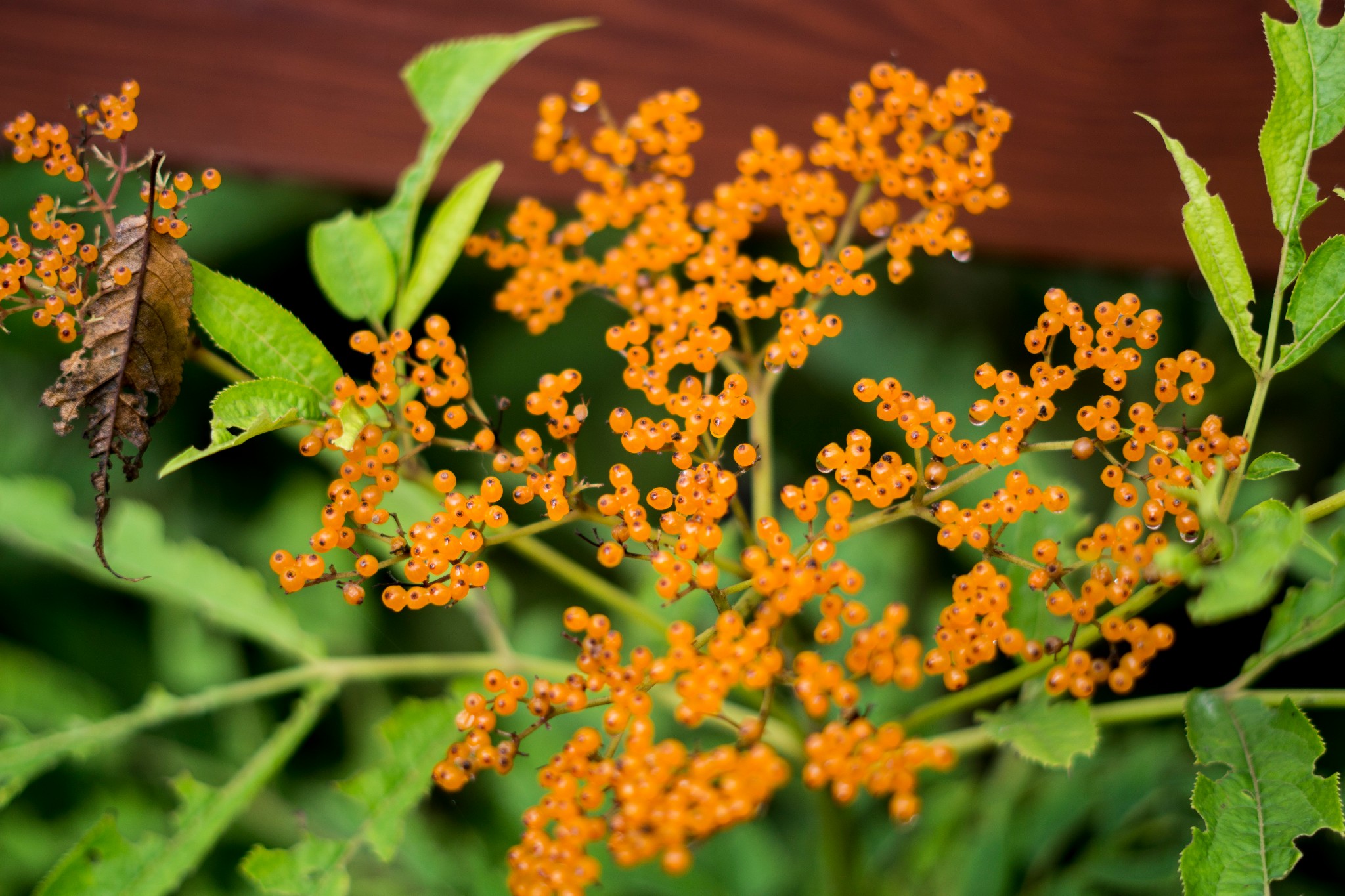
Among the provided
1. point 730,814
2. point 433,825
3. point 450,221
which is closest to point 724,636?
point 730,814

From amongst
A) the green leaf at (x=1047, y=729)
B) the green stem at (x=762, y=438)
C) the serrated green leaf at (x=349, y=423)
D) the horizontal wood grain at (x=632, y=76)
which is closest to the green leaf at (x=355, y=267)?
the serrated green leaf at (x=349, y=423)

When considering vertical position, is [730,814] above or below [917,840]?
above

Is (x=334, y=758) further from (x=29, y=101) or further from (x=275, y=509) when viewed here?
(x=29, y=101)

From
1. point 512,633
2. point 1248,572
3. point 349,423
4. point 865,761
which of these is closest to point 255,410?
point 349,423

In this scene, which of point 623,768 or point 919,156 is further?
point 919,156

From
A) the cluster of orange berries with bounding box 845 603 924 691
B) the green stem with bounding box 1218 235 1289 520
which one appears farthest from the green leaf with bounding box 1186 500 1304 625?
the cluster of orange berries with bounding box 845 603 924 691

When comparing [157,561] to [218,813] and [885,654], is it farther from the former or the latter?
[885,654]
